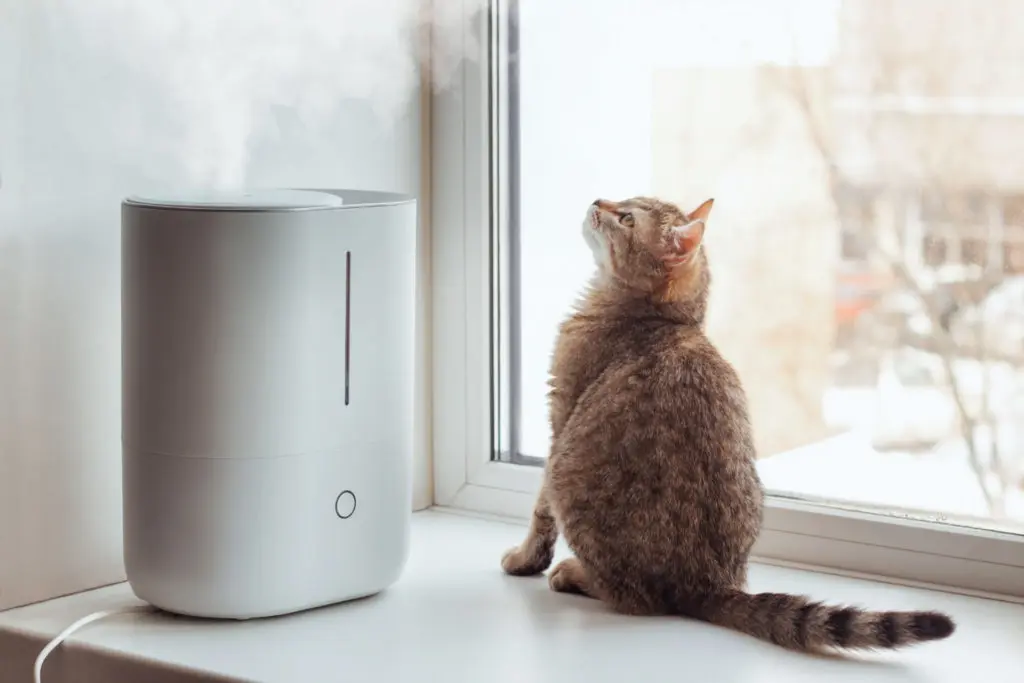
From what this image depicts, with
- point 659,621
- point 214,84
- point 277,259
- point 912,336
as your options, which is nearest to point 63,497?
point 277,259

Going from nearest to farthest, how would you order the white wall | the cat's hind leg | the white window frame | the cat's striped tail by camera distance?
the cat's striped tail, the white wall, the cat's hind leg, the white window frame

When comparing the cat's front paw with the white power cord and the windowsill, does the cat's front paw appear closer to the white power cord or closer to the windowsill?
the windowsill

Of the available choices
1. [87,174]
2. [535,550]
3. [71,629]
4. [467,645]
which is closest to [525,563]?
[535,550]

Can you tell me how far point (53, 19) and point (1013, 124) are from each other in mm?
950

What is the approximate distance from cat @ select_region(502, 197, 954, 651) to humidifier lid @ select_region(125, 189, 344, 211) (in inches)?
11.5

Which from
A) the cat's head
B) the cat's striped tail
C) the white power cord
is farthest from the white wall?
the cat's striped tail

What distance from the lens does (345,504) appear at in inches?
46.9

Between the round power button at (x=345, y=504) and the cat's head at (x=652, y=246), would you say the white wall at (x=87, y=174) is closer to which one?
the round power button at (x=345, y=504)

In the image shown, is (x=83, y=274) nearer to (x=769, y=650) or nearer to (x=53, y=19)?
(x=53, y=19)

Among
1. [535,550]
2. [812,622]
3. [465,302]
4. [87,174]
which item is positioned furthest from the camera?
[465,302]

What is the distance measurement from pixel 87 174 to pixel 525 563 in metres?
0.61

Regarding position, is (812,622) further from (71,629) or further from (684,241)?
(71,629)

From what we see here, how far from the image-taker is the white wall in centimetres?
117

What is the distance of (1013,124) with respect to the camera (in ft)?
4.18
